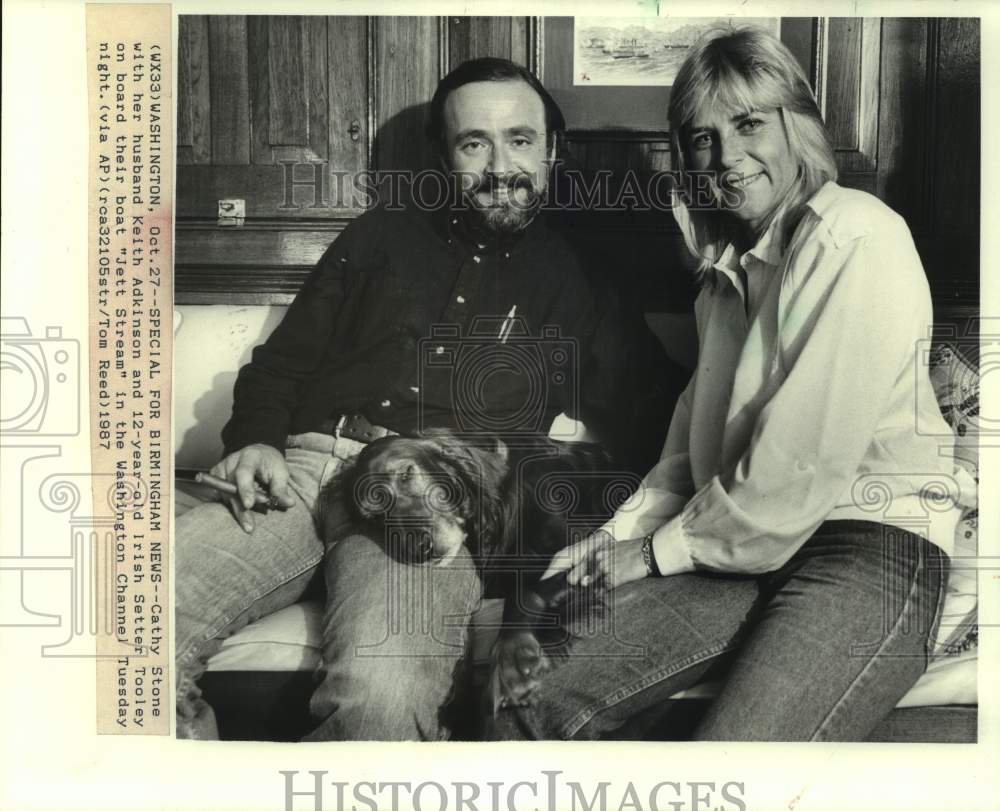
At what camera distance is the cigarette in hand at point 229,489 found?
140 cm

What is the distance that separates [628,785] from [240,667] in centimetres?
53

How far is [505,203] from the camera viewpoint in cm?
141

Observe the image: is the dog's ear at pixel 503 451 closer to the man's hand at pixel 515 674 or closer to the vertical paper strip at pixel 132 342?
the man's hand at pixel 515 674

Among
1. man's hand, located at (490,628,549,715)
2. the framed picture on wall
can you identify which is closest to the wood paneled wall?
the framed picture on wall

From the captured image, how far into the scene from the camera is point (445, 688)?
1330 millimetres

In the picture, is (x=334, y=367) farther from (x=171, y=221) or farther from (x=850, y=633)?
(x=850, y=633)

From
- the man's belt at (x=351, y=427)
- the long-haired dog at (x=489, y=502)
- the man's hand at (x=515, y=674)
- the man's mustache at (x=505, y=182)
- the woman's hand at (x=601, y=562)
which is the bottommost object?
the man's hand at (x=515, y=674)

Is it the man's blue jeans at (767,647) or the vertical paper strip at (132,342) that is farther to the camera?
the vertical paper strip at (132,342)

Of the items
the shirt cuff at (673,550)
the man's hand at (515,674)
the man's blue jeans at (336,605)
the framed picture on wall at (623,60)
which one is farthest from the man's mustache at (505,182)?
the man's hand at (515,674)

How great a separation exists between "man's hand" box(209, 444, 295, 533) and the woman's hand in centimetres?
38

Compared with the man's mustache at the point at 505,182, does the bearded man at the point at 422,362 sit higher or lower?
lower

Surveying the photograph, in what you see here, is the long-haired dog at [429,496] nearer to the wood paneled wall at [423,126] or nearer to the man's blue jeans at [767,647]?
the man's blue jeans at [767,647]

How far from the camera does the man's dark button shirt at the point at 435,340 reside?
1.40 metres

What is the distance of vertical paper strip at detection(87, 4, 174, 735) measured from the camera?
4.58 feet
